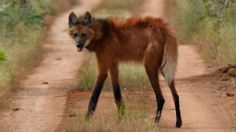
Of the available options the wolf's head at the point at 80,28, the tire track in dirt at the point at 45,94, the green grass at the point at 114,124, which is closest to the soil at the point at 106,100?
the tire track in dirt at the point at 45,94

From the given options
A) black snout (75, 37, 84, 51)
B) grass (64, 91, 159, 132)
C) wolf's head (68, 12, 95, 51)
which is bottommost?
grass (64, 91, 159, 132)

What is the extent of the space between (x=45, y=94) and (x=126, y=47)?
274 centimetres

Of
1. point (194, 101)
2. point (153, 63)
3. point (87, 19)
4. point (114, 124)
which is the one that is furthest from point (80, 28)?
point (194, 101)

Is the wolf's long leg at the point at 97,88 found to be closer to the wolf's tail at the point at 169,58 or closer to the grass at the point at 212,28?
the wolf's tail at the point at 169,58

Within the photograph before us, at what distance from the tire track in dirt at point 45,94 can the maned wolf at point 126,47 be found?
393 millimetres

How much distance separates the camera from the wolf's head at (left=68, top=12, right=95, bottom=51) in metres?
8.55

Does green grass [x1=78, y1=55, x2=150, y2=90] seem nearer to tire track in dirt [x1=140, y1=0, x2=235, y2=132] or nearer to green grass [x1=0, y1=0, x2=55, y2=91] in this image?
tire track in dirt [x1=140, y1=0, x2=235, y2=132]

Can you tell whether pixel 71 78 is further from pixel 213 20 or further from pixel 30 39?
pixel 213 20

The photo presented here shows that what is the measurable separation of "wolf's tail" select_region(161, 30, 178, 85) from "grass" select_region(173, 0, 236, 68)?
4.63 metres

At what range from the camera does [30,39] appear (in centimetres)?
1747

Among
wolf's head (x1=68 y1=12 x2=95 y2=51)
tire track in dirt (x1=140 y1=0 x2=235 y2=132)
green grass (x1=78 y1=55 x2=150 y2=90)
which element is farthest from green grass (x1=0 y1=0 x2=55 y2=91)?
tire track in dirt (x1=140 y1=0 x2=235 y2=132)

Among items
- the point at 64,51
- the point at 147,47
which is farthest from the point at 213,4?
the point at 147,47

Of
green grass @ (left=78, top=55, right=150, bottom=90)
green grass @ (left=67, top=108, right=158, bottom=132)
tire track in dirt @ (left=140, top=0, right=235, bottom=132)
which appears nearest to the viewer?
green grass @ (left=67, top=108, right=158, bottom=132)

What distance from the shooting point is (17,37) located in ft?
56.1
